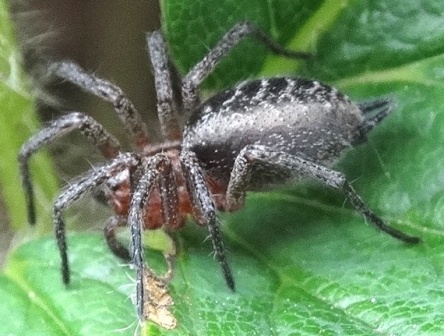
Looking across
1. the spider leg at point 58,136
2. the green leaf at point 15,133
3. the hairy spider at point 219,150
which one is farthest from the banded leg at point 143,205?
the green leaf at point 15,133

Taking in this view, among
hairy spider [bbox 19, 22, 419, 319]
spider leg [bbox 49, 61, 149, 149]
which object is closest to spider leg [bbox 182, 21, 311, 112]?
hairy spider [bbox 19, 22, 419, 319]

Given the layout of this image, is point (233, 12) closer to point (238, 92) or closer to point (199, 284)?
point (238, 92)

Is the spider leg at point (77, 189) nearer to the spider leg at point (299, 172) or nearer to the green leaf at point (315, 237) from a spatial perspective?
the green leaf at point (315, 237)

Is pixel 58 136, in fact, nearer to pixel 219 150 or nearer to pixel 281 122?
pixel 219 150

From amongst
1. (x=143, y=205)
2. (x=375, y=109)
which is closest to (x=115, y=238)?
(x=143, y=205)

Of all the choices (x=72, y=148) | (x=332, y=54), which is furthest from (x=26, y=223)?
(x=332, y=54)

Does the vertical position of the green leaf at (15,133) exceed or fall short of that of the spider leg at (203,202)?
it exceeds it
